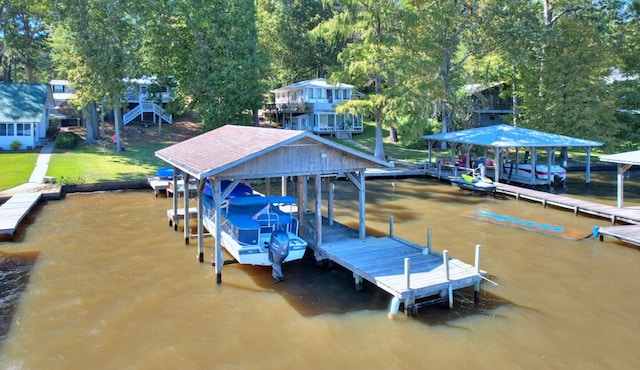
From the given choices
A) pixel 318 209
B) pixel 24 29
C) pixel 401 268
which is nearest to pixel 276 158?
pixel 318 209

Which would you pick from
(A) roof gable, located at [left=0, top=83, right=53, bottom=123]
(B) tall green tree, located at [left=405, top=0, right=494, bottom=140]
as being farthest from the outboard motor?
(A) roof gable, located at [left=0, top=83, right=53, bottom=123]

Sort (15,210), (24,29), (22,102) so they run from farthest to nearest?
(24,29) < (22,102) < (15,210)

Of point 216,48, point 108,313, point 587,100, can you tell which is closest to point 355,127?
point 216,48

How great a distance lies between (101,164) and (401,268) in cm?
2377

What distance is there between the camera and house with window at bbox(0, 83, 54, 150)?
34.7 metres

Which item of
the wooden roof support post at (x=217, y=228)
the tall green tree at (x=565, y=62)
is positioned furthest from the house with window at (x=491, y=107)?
the wooden roof support post at (x=217, y=228)

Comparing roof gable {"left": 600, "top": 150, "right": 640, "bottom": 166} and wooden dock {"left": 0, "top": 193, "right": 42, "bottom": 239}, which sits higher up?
roof gable {"left": 600, "top": 150, "right": 640, "bottom": 166}

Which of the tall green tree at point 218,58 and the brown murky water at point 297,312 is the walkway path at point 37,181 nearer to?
the brown murky water at point 297,312

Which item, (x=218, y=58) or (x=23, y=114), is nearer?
(x=23, y=114)

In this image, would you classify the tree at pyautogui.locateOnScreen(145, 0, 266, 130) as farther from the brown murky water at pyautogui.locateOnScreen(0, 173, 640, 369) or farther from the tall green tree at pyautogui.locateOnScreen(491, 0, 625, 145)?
the brown murky water at pyautogui.locateOnScreen(0, 173, 640, 369)

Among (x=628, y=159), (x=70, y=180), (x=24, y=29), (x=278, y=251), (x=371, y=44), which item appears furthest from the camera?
(x=24, y=29)

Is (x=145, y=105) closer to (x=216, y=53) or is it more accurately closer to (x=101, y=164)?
(x=216, y=53)

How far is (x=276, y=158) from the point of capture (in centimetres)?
1278

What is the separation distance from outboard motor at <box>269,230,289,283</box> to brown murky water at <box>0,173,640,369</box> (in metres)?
0.29
